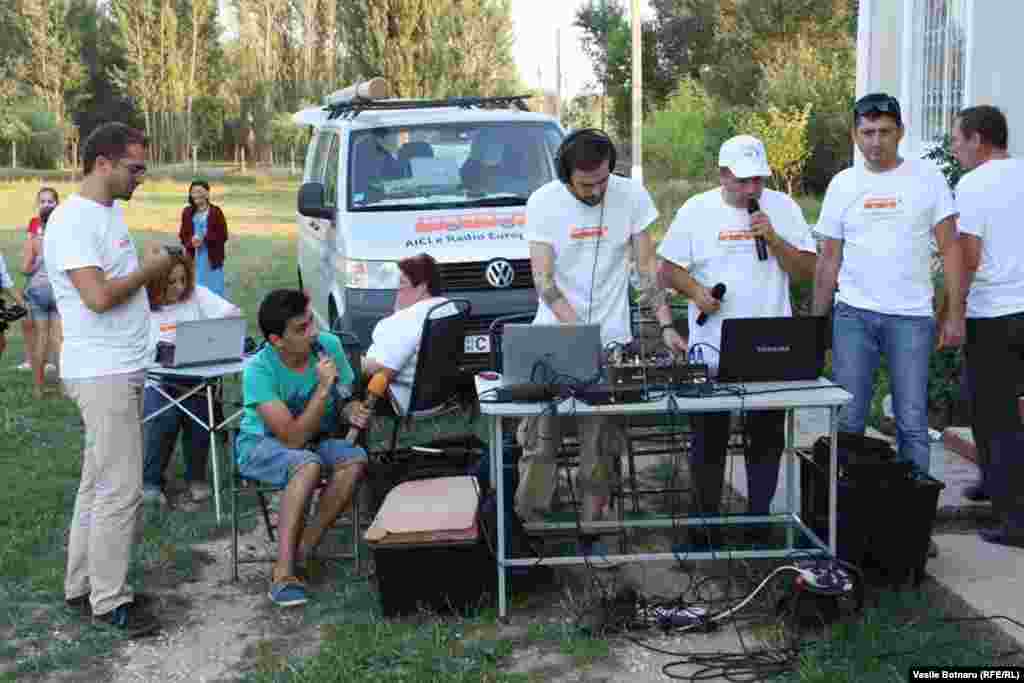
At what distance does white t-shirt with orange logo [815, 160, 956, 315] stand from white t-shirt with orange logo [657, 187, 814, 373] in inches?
9.0

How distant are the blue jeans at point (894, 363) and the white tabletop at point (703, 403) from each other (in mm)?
580

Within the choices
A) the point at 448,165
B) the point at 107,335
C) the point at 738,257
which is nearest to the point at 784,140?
the point at 448,165

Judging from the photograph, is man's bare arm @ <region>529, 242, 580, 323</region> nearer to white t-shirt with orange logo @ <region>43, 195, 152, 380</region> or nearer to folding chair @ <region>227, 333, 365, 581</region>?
folding chair @ <region>227, 333, 365, 581</region>

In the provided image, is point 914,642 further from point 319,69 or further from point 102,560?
point 319,69

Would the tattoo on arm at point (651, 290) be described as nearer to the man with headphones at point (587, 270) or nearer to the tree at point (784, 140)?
the man with headphones at point (587, 270)

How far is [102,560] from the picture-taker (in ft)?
16.8

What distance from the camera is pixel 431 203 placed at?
368 inches

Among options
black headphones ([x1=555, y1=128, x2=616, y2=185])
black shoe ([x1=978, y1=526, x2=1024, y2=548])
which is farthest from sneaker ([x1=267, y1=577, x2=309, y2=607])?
black shoe ([x1=978, y1=526, x2=1024, y2=548])

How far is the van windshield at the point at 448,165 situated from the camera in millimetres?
9430

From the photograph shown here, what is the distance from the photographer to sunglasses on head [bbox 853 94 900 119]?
17.7ft

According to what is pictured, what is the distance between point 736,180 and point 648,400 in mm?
1041

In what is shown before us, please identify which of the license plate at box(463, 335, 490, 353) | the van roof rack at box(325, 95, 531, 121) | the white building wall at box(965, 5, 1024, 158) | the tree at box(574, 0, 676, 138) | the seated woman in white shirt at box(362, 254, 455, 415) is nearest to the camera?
the seated woman in white shirt at box(362, 254, 455, 415)

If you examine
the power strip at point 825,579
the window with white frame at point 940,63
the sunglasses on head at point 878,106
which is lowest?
the power strip at point 825,579

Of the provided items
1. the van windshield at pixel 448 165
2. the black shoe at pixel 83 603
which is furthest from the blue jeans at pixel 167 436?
the van windshield at pixel 448 165
